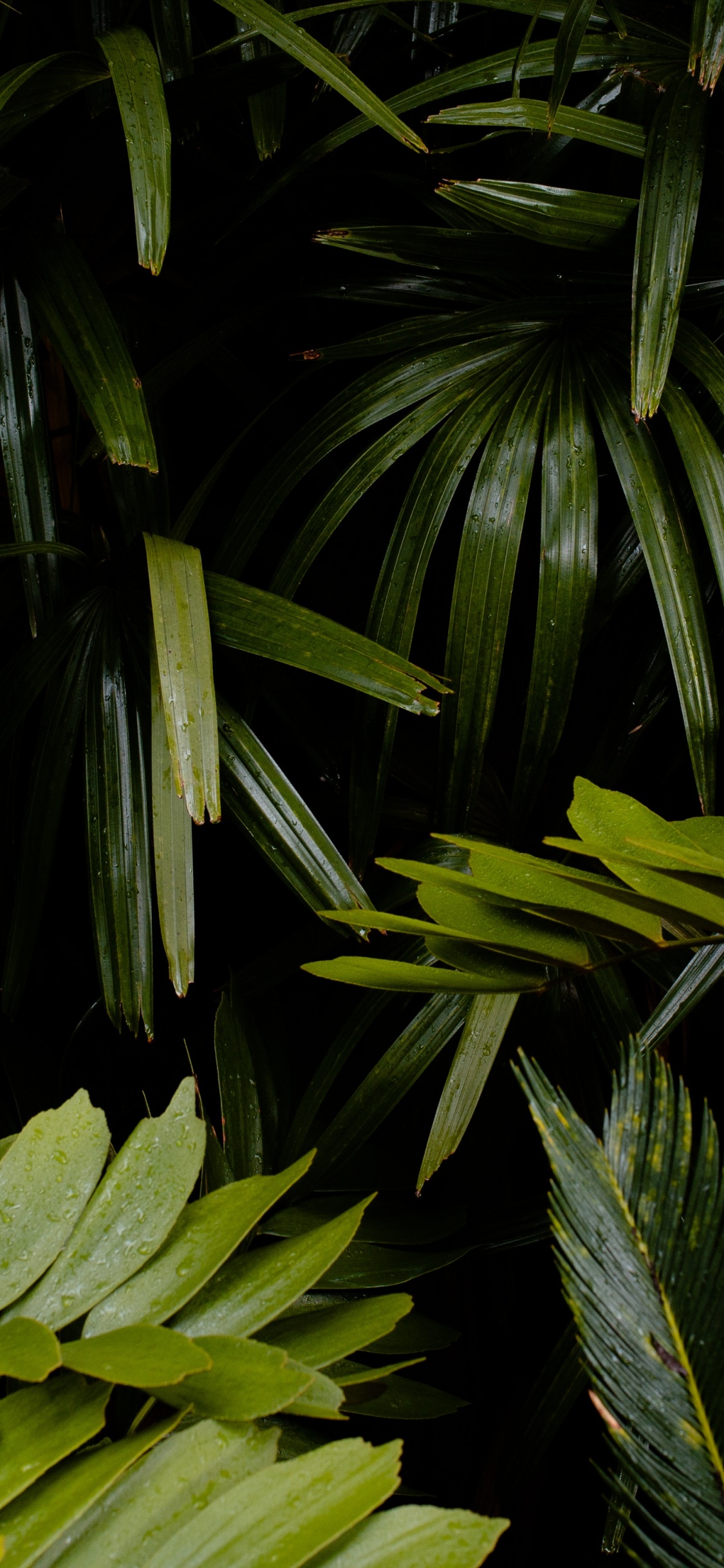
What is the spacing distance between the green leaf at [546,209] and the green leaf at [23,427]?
0.32 meters

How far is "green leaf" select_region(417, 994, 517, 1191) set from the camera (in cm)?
58

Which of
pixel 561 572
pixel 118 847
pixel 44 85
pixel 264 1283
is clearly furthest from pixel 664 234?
pixel 264 1283

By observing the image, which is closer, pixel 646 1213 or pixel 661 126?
pixel 646 1213

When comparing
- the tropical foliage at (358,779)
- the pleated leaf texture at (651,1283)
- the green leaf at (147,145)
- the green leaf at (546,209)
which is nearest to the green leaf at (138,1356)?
the tropical foliage at (358,779)

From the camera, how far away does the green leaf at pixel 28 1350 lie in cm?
30

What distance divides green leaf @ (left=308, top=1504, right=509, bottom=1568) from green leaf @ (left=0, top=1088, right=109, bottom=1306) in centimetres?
15

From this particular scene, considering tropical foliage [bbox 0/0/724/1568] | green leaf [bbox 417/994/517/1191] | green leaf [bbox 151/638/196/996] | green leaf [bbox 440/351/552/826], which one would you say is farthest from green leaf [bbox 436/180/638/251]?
green leaf [bbox 417/994/517/1191]

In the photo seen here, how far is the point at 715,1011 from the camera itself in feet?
2.67

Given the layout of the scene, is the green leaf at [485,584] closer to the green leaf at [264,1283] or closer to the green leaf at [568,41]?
the green leaf at [568,41]

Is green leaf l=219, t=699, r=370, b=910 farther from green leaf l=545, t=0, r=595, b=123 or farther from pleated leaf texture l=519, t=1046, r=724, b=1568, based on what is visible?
green leaf l=545, t=0, r=595, b=123

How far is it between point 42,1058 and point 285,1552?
0.69m

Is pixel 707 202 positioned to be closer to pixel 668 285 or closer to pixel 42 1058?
pixel 668 285

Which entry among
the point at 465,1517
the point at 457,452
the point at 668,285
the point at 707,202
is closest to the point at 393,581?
the point at 457,452

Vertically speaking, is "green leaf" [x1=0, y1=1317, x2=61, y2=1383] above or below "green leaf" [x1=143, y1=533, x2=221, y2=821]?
below
